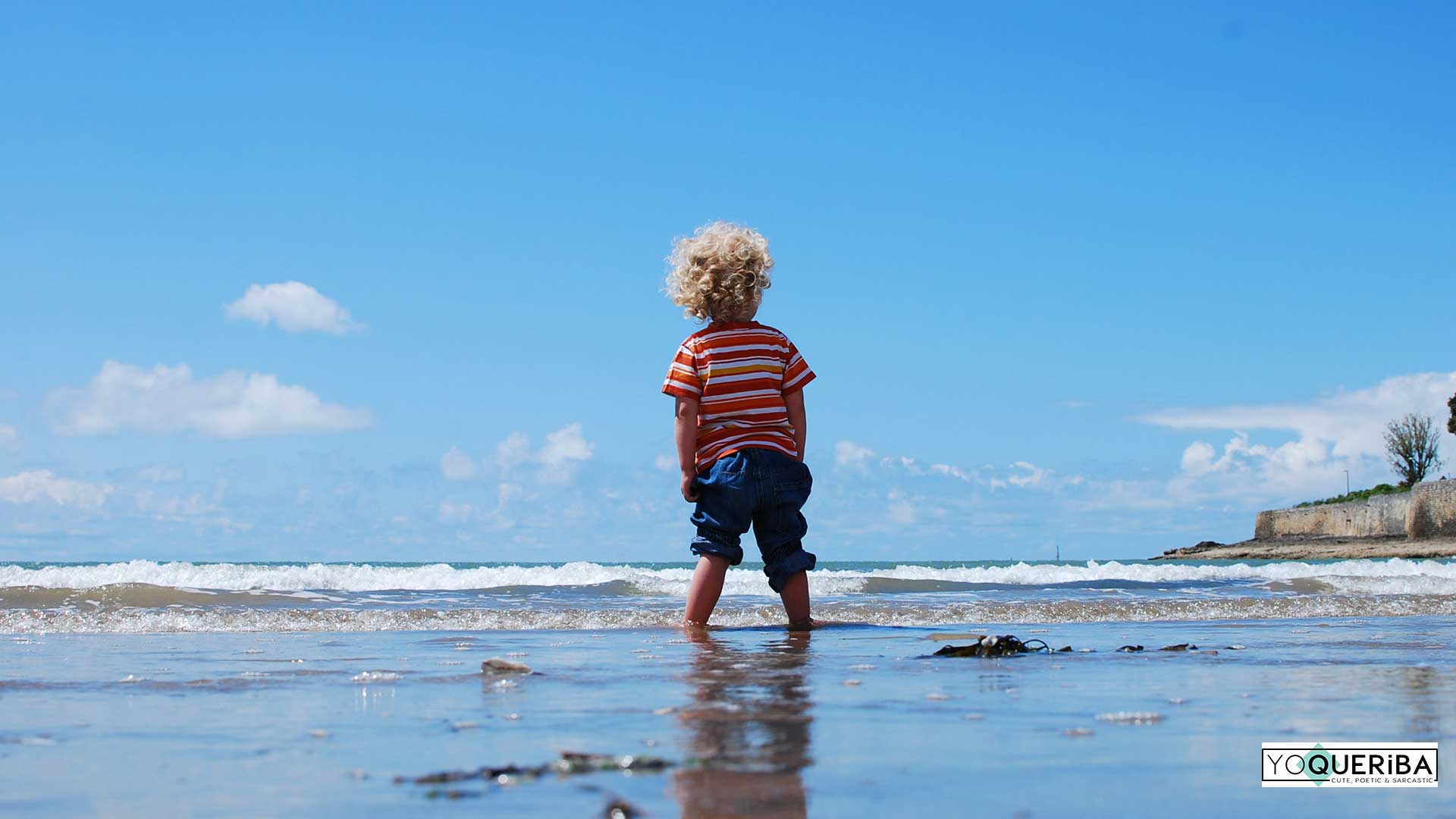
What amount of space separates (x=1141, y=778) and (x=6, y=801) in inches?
66.8

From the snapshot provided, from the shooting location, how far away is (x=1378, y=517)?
5769 centimetres

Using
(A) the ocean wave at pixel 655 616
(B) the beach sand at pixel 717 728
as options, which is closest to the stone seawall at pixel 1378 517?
(A) the ocean wave at pixel 655 616

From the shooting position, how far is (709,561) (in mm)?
5109

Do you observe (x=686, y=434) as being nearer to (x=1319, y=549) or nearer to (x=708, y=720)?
(x=708, y=720)

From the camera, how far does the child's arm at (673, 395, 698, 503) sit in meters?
5.07

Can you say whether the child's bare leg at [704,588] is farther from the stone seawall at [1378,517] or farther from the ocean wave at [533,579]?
the stone seawall at [1378,517]

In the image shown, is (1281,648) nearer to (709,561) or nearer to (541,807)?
(709,561)

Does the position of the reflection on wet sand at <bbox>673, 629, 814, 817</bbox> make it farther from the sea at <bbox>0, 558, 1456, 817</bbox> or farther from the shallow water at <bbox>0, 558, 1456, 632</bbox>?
the shallow water at <bbox>0, 558, 1456, 632</bbox>

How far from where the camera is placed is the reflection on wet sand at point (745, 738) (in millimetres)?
1622

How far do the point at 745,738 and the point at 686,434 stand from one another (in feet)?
9.82

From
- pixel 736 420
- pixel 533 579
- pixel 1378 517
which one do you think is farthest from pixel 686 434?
pixel 1378 517

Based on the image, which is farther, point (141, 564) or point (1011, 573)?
point (1011, 573)

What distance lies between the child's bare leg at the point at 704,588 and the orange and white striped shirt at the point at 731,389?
0.43m

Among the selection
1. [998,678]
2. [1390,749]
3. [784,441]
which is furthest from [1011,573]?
[1390,749]
